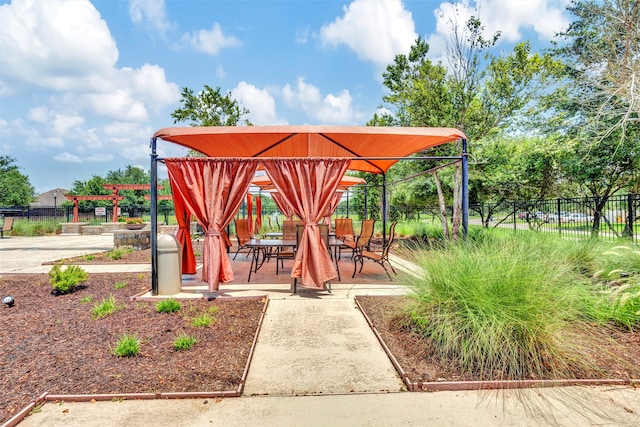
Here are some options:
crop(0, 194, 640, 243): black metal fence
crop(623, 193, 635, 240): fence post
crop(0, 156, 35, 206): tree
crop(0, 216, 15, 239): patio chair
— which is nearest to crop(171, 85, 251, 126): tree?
crop(0, 194, 640, 243): black metal fence

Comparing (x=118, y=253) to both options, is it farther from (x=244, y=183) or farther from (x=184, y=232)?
(x=244, y=183)

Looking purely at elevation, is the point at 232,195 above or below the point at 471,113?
below

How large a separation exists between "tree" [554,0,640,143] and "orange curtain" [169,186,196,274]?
9.00m

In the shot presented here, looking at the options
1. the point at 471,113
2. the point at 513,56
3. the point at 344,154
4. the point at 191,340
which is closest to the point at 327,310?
the point at 191,340

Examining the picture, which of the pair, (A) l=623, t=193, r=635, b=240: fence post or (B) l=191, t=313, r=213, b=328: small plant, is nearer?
(B) l=191, t=313, r=213, b=328: small plant

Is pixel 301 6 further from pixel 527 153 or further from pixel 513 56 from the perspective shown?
pixel 527 153

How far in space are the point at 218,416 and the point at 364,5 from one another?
30.8 ft

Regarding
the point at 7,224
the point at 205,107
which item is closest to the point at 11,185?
the point at 7,224

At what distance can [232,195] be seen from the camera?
5.01 meters

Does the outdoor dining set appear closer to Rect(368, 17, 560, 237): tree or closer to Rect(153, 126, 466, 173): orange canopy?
Rect(153, 126, 466, 173): orange canopy

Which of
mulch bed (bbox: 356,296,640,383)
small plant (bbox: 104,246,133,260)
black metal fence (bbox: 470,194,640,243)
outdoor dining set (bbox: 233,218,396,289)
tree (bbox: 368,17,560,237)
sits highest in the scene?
tree (bbox: 368,17,560,237)

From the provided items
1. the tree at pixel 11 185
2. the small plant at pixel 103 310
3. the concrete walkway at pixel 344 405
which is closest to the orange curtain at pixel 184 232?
the small plant at pixel 103 310

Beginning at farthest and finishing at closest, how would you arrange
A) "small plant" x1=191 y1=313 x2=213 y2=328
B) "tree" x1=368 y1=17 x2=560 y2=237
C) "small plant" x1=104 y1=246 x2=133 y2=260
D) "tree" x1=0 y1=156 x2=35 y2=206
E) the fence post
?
"tree" x1=0 y1=156 x2=35 y2=206 → "small plant" x1=104 y1=246 x2=133 y2=260 → "tree" x1=368 y1=17 x2=560 y2=237 → the fence post → "small plant" x1=191 y1=313 x2=213 y2=328

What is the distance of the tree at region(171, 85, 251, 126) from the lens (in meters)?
14.1
